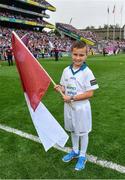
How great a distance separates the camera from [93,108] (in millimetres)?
A: 8672

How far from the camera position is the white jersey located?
14.7 feet

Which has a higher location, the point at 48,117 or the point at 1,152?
the point at 48,117

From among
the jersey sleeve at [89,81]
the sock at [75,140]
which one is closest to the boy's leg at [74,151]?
the sock at [75,140]

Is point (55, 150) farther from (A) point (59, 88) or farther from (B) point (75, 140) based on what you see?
(A) point (59, 88)

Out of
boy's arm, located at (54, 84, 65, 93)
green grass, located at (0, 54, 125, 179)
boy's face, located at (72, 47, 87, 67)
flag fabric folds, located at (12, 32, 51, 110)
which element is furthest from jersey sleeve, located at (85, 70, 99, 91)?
green grass, located at (0, 54, 125, 179)

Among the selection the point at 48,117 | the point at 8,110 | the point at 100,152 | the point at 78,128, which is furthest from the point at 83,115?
the point at 8,110

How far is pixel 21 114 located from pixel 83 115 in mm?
3829

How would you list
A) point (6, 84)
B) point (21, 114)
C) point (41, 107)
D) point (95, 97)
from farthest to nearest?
point (6, 84), point (95, 97), point (21, 114), point (41, 107)

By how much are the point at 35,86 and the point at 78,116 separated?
30.1 inches

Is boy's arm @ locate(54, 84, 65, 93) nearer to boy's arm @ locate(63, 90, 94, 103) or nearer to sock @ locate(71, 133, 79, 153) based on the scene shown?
boy's arm @ locate(63, 90, 94, 103)

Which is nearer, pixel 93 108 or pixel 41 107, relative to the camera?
pixel 41 107

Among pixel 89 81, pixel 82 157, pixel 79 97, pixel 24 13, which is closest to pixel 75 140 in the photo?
pixel 82 157

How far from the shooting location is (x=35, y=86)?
4.75m

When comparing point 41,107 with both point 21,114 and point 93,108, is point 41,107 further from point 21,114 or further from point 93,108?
point 93,108
